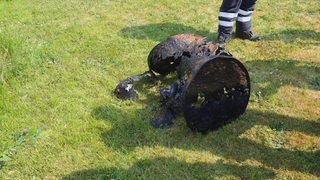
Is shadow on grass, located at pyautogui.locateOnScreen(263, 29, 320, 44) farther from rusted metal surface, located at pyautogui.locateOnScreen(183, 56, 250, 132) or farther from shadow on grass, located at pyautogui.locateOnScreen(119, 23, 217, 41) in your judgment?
rusted metal surface, located at pyautogui.locateOnScreen(183, 56, 250, 132)

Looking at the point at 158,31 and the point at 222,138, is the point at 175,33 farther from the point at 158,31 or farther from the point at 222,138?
the point at 222,138

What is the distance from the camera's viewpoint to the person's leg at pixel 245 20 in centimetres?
679

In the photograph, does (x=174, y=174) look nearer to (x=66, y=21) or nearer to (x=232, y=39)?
(x=232, y=39)

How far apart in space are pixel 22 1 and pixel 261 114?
7.61 meters

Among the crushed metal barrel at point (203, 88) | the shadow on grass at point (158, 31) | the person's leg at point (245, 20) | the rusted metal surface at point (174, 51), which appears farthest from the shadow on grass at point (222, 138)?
the shadow on grass at point (158, 31)

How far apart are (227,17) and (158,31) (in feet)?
5.48

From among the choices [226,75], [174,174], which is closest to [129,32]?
[226,75]

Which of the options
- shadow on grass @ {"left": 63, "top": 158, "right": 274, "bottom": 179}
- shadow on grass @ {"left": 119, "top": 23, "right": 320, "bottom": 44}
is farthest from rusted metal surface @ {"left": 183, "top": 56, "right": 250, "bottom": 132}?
shadow on grass @ {"left": 119, "top": 23, "right": 320, "bottom": 44}

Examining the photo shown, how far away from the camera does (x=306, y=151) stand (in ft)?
13.0

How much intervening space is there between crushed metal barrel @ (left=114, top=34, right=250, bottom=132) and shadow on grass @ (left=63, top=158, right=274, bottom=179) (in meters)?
0.59

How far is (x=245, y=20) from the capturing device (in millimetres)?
6781

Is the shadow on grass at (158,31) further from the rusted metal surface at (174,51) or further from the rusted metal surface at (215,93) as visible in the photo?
the rusted metal surface at (215,93)

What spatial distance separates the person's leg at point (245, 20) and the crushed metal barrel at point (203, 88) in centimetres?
223

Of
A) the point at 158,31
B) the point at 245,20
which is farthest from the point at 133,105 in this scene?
the point at 245,20
